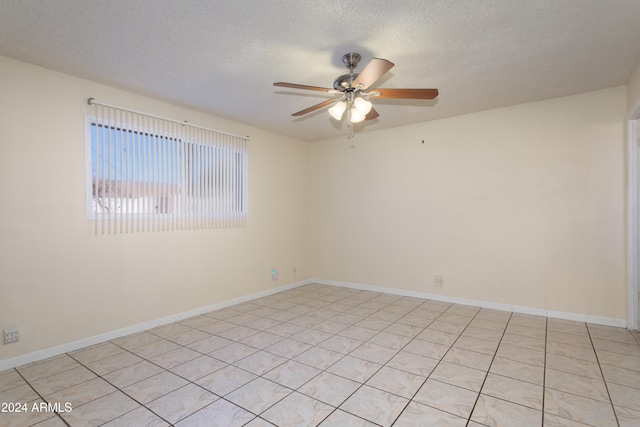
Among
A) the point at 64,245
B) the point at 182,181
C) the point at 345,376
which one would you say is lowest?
the point at 345,376

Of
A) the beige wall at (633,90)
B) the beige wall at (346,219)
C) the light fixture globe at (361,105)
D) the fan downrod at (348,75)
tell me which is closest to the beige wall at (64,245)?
the beige wall at (346,219)

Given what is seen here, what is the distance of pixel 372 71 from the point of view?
2.17m

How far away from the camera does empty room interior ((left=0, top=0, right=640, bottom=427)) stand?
6.94 feet

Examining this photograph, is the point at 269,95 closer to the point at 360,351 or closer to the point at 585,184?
the point at 360,351

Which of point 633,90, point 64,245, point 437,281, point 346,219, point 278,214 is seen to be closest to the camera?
point 64,245

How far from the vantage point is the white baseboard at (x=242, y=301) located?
108 inches

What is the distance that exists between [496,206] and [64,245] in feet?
15.6

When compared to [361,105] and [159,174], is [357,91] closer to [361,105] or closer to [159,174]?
Answer: [361,105]

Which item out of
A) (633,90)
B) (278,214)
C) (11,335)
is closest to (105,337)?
(11,335)

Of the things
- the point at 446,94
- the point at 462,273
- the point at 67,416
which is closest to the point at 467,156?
the point at 446,94

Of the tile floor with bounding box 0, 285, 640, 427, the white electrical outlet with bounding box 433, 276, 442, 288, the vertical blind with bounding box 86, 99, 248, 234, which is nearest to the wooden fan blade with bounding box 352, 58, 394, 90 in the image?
the tile floor with bounding box 0, 285, 640, 427

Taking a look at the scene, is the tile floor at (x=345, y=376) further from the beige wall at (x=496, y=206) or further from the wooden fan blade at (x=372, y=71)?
the wooden fan blade at (x=372, y=71)

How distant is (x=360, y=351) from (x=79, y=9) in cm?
326

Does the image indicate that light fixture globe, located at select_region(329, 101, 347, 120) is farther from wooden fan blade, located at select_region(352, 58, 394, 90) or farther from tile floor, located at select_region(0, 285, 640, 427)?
tile floor, located at select_region(0, 285, 640, 427)
